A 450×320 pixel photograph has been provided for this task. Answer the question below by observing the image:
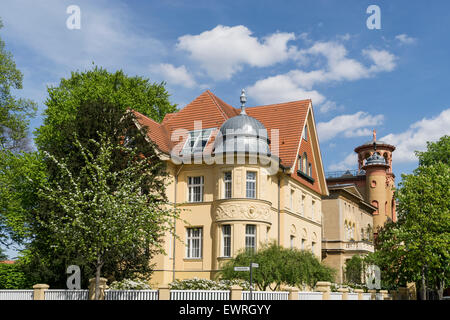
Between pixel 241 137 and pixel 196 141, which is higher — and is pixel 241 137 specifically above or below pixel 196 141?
below

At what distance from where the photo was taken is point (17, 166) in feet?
122

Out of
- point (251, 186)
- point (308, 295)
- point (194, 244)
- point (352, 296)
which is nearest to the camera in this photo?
point (308, 295)

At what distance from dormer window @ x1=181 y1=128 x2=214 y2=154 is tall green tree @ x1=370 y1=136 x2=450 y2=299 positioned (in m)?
14.0

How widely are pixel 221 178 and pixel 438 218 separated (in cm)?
1468

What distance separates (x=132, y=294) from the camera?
76.7 ft

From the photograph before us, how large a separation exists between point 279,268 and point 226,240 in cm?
620

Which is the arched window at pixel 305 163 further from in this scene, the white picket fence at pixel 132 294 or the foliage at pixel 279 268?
the white picket fence at pixel 132 294

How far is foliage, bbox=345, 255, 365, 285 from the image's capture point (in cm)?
4775

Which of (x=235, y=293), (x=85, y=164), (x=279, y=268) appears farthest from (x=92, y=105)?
(x=235, y=293)

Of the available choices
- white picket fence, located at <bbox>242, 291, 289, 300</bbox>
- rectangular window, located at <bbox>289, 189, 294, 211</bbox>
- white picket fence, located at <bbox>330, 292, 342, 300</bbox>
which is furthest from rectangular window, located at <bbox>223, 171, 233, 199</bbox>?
white picket fence, located at <bbox>242, 291, 289, 300</bbox>

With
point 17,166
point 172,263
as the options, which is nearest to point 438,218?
point 172,263

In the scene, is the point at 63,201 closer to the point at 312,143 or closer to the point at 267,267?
the point at 267,267

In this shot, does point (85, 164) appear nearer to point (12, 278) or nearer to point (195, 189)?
point (195, 189)
